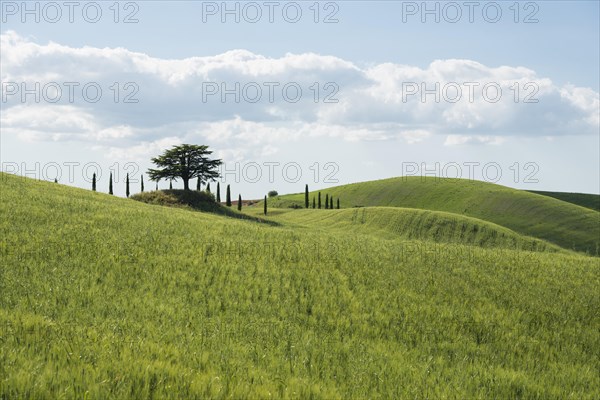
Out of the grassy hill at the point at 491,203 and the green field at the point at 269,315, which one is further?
the grassy hill at the point at 491,203

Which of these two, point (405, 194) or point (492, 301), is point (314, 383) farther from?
point (405, 194)

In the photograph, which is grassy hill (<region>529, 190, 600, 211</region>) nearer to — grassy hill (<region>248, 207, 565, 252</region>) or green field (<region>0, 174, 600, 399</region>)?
grassy hill (<region>248, 207, 565, 252</region>)

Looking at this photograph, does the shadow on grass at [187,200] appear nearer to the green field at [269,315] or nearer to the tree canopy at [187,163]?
the tree canopy at [187,163]

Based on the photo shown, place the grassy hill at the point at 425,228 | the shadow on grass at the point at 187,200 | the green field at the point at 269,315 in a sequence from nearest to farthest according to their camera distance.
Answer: the green field at the point at 269,315, the shadow on grass at the point at 187,200, the grassy hill at the point at 425,228

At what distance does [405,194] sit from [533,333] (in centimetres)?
13948

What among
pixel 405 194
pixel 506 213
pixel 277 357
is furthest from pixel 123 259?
pixel 405 194

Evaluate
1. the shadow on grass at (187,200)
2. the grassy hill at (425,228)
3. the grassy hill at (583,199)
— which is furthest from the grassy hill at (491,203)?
the shadow on grass at (187,200)

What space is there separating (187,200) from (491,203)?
272 feet

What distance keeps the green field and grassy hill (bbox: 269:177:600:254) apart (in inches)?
3037

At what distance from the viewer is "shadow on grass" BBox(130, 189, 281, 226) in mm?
74750

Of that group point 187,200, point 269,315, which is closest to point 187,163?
point 187,200

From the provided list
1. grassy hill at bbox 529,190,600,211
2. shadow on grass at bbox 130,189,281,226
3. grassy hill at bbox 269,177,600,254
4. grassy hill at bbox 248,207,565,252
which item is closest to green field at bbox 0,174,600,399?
shadow on grass at bbox 130,189,281,226

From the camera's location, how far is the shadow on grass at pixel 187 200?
74.8m

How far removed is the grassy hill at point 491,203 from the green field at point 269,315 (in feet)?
253
